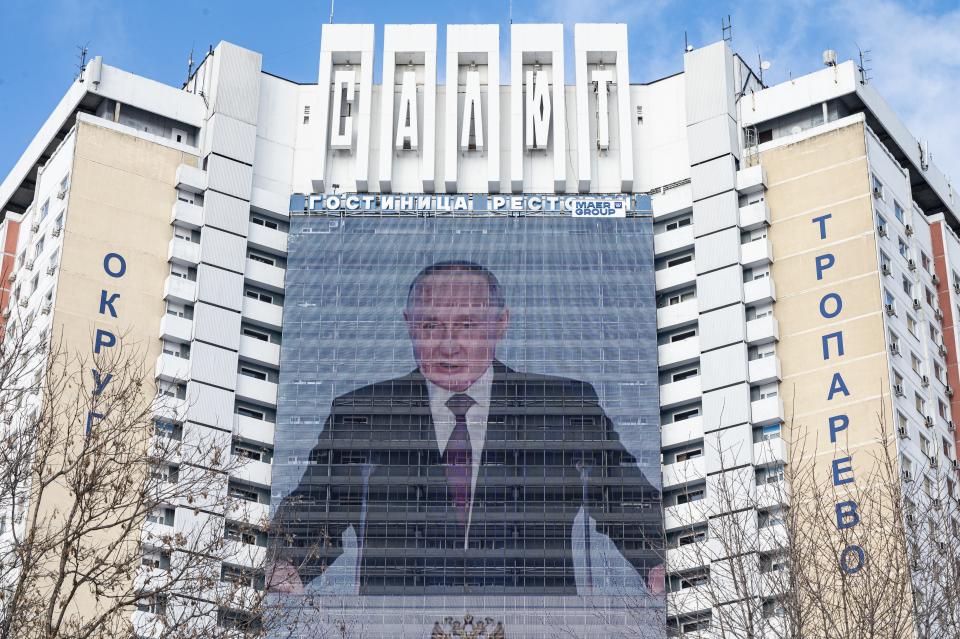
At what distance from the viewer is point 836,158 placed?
103m

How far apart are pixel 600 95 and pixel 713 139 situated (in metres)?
8.60

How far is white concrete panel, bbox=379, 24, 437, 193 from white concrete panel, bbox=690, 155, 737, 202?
1822 cm

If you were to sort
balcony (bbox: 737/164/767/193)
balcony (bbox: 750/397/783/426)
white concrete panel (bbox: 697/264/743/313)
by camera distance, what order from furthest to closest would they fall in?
1. balcony (bbox: 737/164/767/193)
2. white concrete panel (bbox: 697/264/743/313)
3. balcony (bbox: 750/397/783/426)

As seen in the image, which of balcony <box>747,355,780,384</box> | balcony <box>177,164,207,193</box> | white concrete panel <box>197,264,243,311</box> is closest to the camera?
balcony <box>747,355,780,384</box>

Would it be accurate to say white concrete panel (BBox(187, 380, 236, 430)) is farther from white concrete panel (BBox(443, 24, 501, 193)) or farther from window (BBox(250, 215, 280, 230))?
white concrete panel (BBox(443, 24, 501, 193))

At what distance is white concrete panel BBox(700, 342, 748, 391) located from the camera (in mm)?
98812

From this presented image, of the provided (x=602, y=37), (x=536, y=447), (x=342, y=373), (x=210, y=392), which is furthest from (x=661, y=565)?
(x=602, y=37)

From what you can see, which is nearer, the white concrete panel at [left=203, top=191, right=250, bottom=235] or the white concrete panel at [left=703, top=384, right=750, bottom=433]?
the white concrete panel at [left=703, top=384, right=750, bottom=433]

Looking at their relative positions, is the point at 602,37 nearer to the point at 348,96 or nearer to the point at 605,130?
the point at 605,130

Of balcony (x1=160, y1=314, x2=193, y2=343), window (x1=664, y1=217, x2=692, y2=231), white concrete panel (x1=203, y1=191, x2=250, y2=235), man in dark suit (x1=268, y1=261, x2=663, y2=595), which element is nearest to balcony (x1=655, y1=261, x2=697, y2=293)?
window (x1=664, y1=217, x2=692, y2=231)

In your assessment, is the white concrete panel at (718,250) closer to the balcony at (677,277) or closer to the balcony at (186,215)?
the balcony at (677,277)

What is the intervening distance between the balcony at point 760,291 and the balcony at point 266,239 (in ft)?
103

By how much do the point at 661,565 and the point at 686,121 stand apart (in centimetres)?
3219

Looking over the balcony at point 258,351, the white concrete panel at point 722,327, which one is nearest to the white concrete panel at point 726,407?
the white concrete panel at point 722,327
